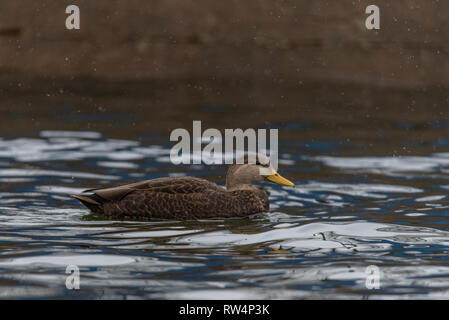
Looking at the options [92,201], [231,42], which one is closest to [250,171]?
[92,201]

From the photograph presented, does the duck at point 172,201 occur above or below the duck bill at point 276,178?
below

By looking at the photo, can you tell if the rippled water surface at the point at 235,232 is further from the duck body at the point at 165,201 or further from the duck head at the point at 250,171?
the duck head at the point at 250,171

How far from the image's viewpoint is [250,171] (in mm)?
11688

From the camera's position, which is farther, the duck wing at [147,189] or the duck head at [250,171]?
the duck head at [250,171]

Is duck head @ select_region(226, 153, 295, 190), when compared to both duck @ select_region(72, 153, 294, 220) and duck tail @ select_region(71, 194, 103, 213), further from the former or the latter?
duck tail @ select_region(71, 194, 103, 213)

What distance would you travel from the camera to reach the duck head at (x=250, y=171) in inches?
458

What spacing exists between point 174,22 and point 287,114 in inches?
115

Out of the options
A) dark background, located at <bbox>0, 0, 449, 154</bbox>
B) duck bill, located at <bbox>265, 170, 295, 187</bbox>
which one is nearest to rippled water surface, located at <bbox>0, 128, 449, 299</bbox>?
duck bill, located at <bbox>265, 170, 295, 187</bbox>

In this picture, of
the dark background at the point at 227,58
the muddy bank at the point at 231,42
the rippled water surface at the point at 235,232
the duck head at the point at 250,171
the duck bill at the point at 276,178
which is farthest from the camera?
the muddy bank at the point at 231,42

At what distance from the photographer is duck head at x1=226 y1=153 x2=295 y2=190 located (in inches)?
458

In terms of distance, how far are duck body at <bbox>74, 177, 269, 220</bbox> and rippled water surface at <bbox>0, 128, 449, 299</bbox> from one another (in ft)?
0.62

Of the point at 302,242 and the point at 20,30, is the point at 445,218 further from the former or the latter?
the point at 20,30

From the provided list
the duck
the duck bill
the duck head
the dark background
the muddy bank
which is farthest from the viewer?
the muddy bank

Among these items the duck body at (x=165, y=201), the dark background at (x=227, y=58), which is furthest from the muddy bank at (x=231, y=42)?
the duck body at (x=165, y=201)
